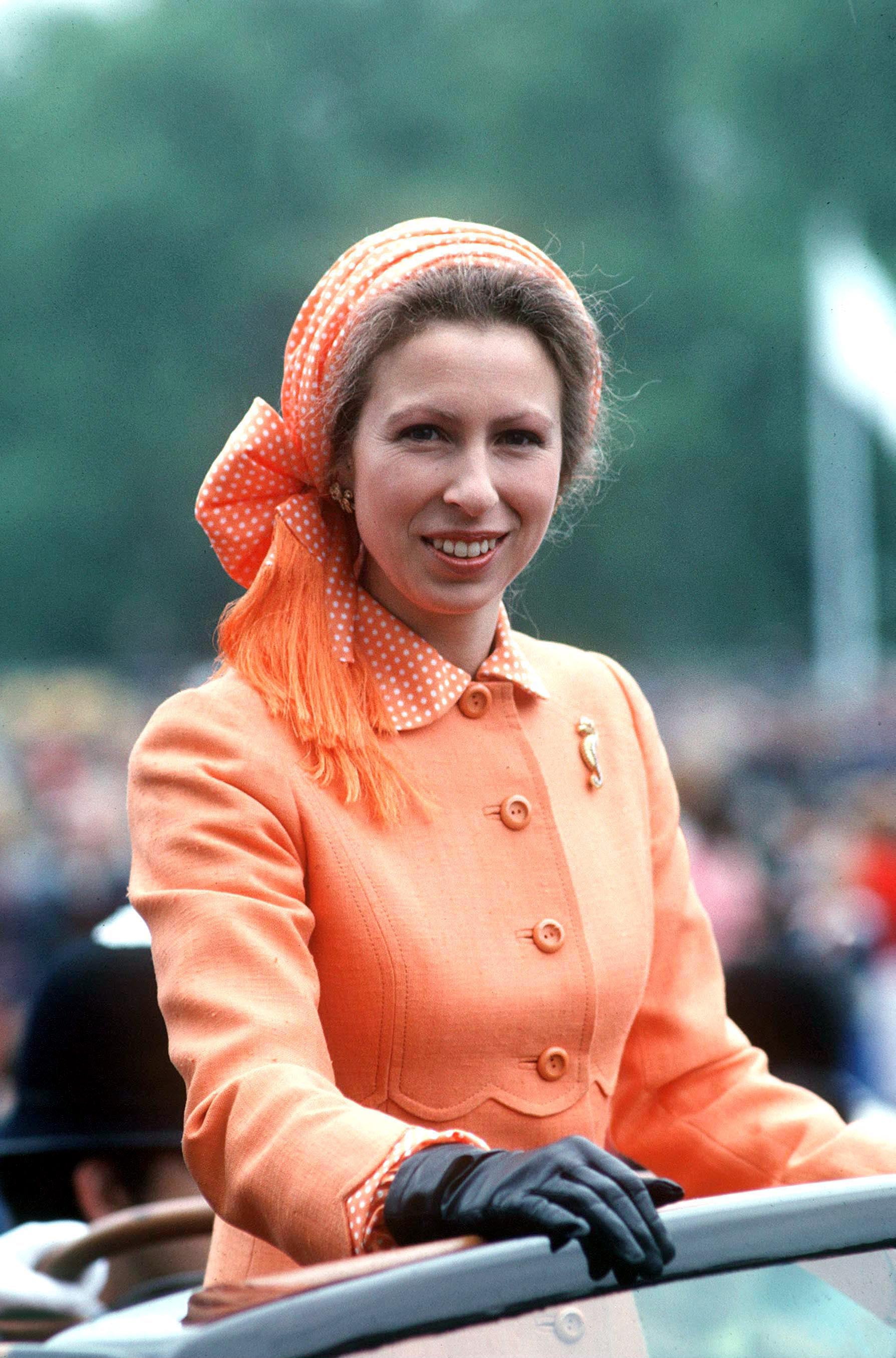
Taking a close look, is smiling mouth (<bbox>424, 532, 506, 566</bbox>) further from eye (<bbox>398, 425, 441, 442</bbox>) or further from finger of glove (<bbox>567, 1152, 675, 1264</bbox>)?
finger of glove (<bbox>567, 1152, 675, 1264</bbox>)

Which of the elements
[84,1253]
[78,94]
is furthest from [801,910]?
[78,94]

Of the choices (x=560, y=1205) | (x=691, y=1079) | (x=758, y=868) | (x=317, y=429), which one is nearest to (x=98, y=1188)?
(x=691, y=1079)

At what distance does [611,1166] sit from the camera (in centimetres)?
130

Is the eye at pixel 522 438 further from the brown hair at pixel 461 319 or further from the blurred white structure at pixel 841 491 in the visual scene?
the blurred white structure at pixel 841 491

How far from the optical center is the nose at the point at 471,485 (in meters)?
1.77

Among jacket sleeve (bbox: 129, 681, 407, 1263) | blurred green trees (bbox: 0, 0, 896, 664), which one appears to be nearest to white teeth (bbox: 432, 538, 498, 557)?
jacket sleeve (bbox: 129, 681, 407, 1263)

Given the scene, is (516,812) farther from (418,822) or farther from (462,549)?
(462,549)

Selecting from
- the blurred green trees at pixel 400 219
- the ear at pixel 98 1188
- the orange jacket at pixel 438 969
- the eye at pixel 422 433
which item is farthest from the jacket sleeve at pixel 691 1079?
the blurred green trees at pixel 400 219

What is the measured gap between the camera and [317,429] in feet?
6.23

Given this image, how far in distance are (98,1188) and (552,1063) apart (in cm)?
→ 175

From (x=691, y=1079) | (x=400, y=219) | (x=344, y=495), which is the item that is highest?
(x=400, y=219)

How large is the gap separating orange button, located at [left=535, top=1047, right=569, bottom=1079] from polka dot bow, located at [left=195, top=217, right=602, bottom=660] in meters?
0.46

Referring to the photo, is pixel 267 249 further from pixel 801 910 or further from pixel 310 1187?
pixel 310 1187

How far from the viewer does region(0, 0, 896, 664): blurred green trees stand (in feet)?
72.8
